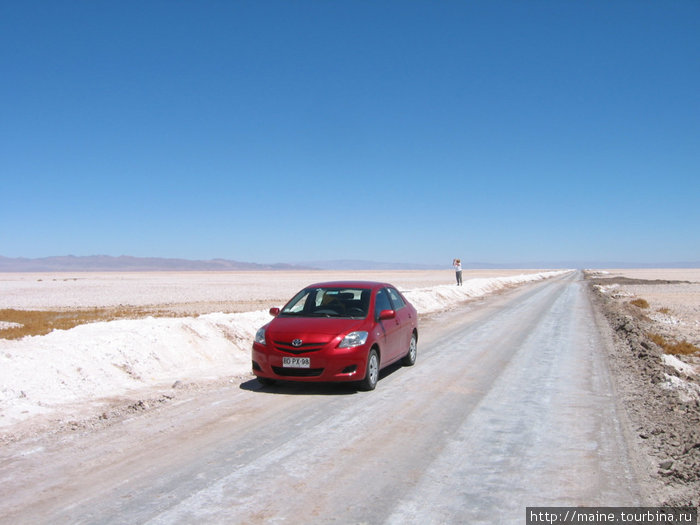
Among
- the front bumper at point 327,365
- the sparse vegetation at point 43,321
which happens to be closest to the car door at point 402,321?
the front bumper at point 327,365

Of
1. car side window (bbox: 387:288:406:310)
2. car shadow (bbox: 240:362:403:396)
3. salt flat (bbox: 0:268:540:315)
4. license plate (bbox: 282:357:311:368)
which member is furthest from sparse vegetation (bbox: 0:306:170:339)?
car side window (bbox: 387:288:406:310)

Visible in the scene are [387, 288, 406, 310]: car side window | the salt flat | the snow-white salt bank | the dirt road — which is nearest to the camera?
the dirt road

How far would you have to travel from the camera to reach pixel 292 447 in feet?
18.9

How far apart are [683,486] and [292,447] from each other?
3505 millimetres

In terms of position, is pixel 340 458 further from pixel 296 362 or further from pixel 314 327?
pixel 314 327

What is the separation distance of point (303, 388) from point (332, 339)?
1115 millimetres

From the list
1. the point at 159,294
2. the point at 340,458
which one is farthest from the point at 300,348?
the point at 159,294

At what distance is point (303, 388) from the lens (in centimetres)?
884

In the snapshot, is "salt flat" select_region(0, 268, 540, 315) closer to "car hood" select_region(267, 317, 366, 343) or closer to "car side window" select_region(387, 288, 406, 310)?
"car side window" select_region(387, 288, 406, 310)

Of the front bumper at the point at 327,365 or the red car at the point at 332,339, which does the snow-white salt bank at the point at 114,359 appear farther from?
the front bumper at the point at 327,365

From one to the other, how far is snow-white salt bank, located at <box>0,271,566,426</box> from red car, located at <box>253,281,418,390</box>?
2140 millimetres

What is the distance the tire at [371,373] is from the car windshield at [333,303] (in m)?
0.71

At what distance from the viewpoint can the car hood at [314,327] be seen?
833 cm

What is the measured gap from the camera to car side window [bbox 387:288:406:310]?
34.7ft
